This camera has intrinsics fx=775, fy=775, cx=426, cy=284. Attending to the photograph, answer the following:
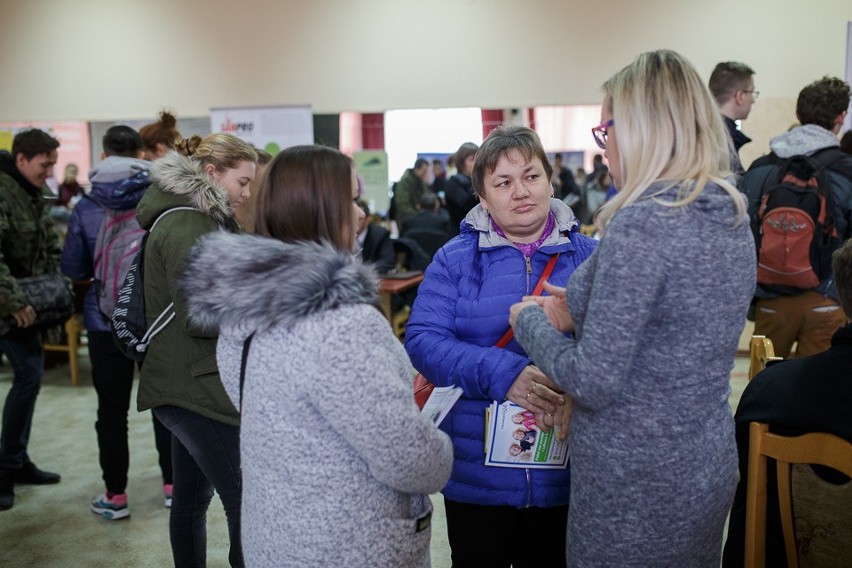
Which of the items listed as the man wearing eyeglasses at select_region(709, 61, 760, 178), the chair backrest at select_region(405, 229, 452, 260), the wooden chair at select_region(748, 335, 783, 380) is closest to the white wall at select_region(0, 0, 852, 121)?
the chair backrest at select_region(405, 229, 452, 260)

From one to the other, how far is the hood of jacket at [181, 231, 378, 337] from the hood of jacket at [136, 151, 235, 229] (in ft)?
2.63

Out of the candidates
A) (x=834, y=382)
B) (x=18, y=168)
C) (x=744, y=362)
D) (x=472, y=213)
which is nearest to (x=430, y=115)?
(x=744, y=362)

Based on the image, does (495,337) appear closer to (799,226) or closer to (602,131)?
(602,131)

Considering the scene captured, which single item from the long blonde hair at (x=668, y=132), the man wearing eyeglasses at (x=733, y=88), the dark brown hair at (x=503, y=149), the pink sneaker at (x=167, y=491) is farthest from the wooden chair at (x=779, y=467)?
the pink sneaker at (x=167, y=491)

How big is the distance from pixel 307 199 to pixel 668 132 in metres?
0.62

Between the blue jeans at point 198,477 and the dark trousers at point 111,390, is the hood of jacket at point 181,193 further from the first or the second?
the dark trousers at point 111,390

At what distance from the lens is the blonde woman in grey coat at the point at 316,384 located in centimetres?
124

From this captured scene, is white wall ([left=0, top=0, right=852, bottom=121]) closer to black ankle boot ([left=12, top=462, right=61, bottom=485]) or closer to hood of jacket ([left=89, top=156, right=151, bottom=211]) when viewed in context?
hood of jacket ([left=89, top=156, right=151, bottom=211])

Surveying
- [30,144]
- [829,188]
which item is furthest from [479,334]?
[30,144]

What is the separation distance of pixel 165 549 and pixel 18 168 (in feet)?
5.83

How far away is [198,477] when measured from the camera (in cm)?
222

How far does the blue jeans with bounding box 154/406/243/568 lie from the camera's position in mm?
2034

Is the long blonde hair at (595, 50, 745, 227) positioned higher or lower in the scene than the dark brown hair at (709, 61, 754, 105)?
lower

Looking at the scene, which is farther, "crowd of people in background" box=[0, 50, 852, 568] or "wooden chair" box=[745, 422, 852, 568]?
"wooden chair" box=[745, 422, 852, 568]
